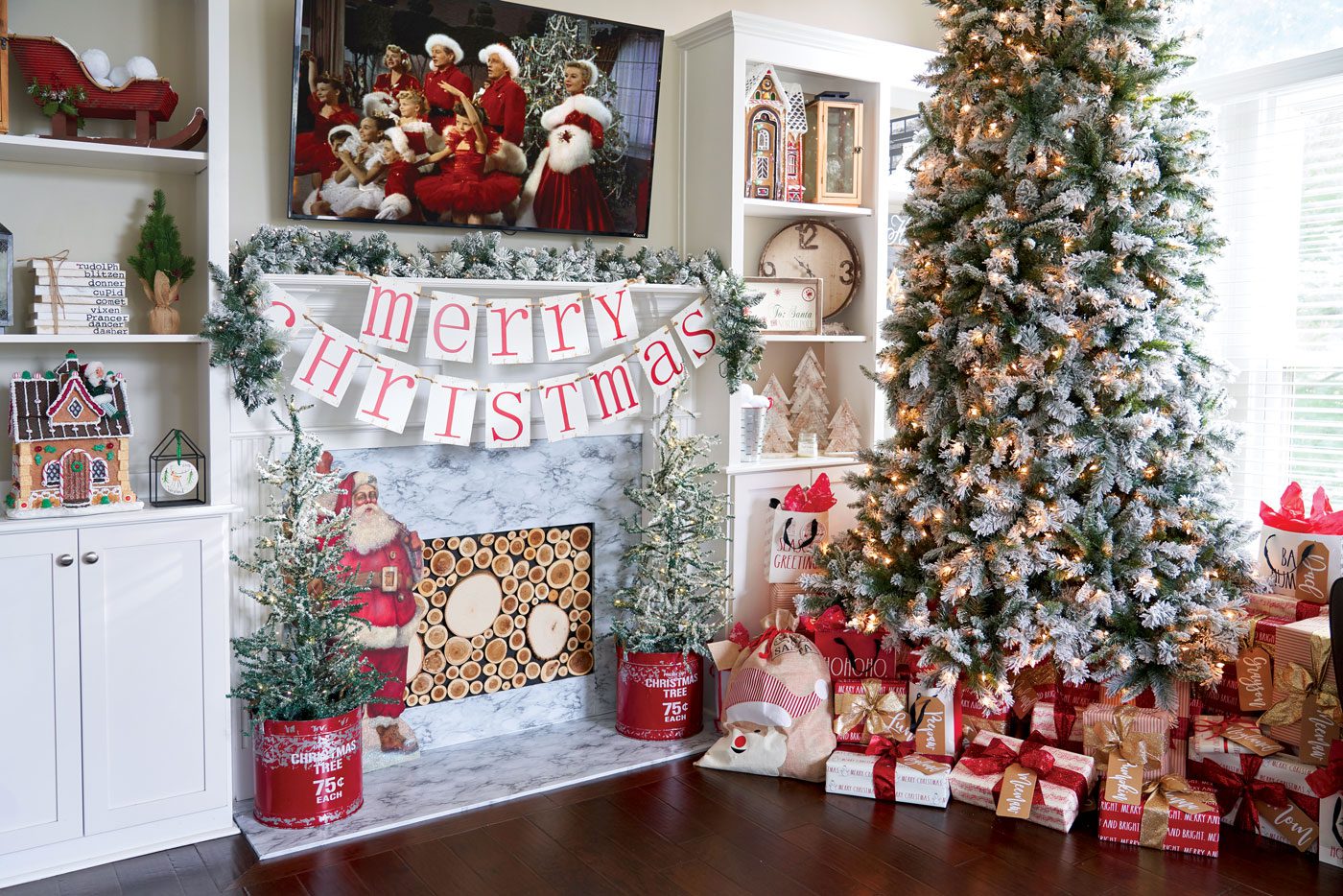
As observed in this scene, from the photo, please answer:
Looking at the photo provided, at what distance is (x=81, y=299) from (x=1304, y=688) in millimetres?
3312

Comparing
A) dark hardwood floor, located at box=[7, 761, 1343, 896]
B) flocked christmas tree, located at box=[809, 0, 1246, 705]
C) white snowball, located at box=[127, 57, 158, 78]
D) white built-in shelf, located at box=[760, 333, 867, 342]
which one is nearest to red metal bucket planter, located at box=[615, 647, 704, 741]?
dark hardwood floor, located at box=[7, 761, 1343, 896]

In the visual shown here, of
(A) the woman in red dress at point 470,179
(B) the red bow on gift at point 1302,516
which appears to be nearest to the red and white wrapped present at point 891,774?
(B) the red bow on gift at point 1302,516

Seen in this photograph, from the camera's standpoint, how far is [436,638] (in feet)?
11.6

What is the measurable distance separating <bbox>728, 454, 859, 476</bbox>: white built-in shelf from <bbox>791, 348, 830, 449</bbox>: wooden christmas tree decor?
13 centimetres

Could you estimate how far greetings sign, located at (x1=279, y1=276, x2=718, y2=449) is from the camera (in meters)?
3.08

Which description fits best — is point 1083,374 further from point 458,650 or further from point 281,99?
point 281,99

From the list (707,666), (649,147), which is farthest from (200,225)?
(707,666)

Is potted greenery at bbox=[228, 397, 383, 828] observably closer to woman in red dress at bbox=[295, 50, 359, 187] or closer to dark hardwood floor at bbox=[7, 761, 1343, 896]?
dark hardwood floor at bbox=[7, 761, 1343, 896]

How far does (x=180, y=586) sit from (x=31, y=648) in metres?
0.36

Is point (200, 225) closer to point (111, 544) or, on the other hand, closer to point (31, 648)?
point (111, 544)

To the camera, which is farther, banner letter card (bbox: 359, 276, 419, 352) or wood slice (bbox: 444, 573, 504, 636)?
wood slice (bbox: 444, 573, 504, 636)

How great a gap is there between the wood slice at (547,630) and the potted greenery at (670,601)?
0.71 ft

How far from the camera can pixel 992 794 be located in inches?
122

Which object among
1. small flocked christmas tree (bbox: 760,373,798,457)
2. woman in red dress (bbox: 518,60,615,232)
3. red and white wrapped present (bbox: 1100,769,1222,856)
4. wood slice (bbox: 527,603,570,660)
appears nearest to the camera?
red and white wrapped present (bbox: 1100,769,1222,856)
